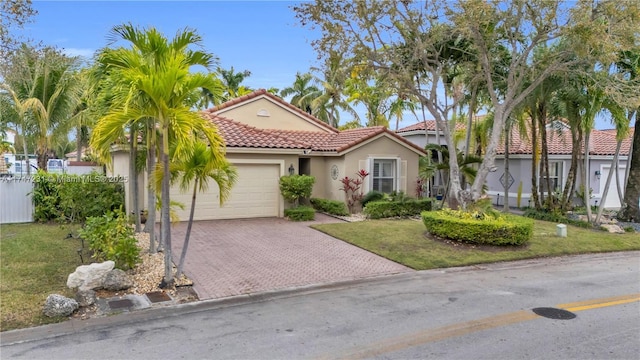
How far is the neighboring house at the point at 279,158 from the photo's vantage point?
51.7ft

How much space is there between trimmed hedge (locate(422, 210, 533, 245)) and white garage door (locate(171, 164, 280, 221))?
6.74m

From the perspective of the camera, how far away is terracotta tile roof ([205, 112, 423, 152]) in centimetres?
1594

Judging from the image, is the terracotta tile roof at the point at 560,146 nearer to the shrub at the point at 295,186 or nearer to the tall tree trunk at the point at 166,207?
the shrub at the point at 295,186

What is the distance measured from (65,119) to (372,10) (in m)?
12.6

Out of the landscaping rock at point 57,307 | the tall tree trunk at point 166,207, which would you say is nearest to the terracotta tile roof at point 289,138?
the tall tree trunk at point 166,207

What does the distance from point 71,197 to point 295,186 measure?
7441mm

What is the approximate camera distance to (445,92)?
17047 millimetres

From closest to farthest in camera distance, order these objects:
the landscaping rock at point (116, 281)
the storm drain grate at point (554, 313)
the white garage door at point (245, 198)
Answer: the storm drain grate at point (554, 313)
the landscaping rock at point (116, 281)
the white garage door at point (245, 198)

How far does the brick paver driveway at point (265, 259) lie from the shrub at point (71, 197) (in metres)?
2.72

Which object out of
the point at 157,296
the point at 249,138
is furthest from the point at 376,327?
the point at 249,138

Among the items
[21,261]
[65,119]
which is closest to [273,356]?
[21,261]

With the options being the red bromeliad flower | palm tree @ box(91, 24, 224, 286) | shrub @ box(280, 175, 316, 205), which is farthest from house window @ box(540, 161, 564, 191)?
palm tree @ box(91, 24, 224, 286)

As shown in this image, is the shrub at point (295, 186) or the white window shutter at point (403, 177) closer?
the shrub at point (295, 186)

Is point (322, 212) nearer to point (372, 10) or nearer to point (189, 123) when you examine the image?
point (372, 10)
